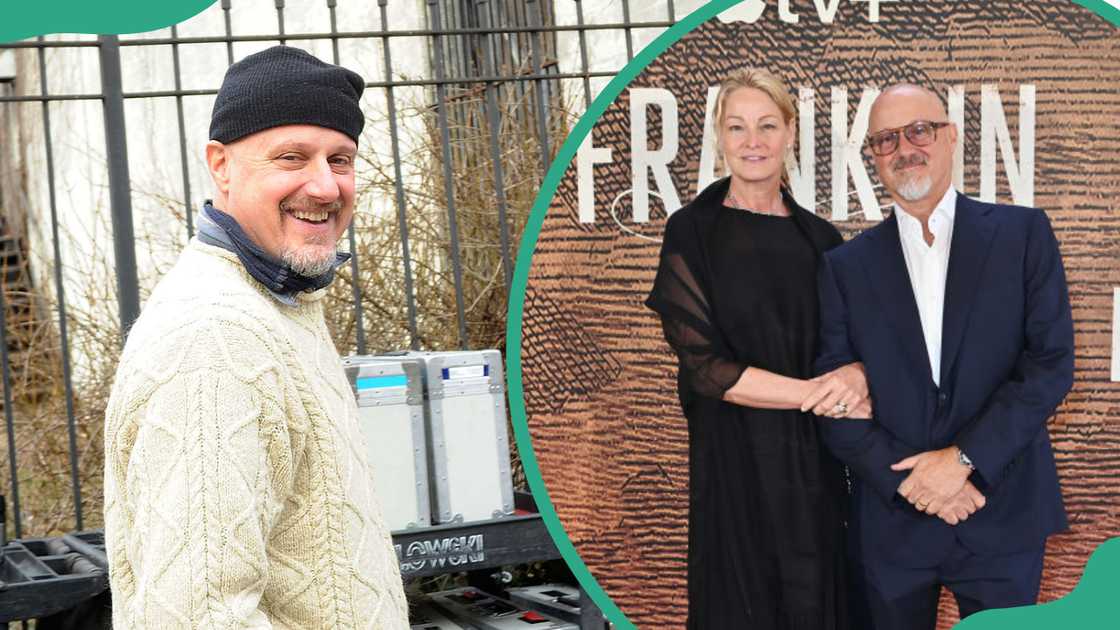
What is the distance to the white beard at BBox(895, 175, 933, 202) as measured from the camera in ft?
10.9

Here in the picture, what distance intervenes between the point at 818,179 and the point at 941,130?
1.12ft

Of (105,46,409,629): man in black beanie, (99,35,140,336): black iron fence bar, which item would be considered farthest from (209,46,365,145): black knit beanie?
(99,35,140,336): black iron fence bar

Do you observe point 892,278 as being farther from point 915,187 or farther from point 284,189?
point 284,189

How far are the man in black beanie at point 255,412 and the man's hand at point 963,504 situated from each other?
168cm

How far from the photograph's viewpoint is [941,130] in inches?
131

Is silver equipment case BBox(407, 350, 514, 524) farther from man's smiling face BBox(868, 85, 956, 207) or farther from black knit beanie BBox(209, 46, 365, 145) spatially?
black knit beanie BBox(209, 46, 365, 145)

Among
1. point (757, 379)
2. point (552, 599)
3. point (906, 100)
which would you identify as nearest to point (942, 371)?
point (757, 379)

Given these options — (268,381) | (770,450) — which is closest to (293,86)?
(268,381)

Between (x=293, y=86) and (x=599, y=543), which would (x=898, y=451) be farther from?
(x=293, y=86)

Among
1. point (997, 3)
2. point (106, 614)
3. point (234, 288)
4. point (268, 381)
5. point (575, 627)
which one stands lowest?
point (575, 627)

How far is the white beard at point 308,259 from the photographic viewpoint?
204 cm

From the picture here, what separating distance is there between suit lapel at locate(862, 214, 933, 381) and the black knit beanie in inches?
66.8

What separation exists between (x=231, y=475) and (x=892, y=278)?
207cm

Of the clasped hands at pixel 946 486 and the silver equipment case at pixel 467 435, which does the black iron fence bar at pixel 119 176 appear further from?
the clasped hands at pixel 946 486
